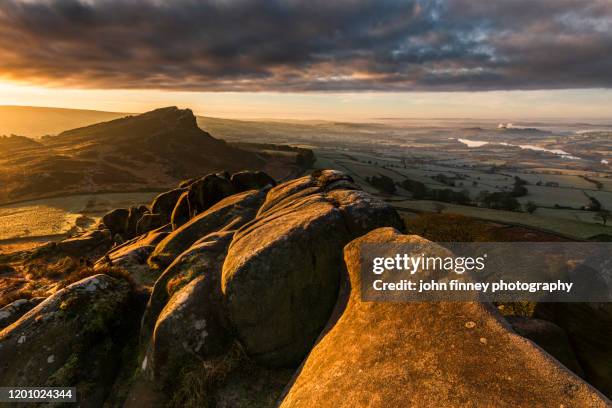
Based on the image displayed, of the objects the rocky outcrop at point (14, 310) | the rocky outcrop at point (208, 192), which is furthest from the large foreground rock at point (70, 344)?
the rocky outcrop at point (208, 192)

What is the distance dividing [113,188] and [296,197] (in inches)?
4231

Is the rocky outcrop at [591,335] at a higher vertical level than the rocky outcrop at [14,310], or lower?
higher

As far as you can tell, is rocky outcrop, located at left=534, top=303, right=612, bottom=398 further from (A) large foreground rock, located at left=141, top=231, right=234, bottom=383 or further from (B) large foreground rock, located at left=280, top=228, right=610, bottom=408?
(A) large foreground rock, located at left=141, top=231, right=234, bottom=383

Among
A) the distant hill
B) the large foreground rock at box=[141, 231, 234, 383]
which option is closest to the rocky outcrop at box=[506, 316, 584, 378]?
the large foreground rock at box=[141, 231, 234, 383]

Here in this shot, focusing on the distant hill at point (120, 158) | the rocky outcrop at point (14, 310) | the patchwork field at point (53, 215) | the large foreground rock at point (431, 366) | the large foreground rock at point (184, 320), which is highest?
the large foreground rock at point (431, 366)

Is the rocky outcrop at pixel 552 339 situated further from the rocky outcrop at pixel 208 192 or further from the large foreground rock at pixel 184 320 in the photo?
the rocky outcrop at pixel 208 192

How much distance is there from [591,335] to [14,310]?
23.9 m

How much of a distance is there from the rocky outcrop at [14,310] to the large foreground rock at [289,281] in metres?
9.75

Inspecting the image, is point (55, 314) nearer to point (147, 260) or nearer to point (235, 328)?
point (235, 328)

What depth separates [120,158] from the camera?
136625 mm

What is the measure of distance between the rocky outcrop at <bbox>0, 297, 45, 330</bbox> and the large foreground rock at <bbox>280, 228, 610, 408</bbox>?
1298cm

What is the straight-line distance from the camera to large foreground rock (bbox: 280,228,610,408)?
7016 millimetres

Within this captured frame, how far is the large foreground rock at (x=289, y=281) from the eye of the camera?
12.6 meters


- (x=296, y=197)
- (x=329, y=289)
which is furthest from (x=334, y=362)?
(x=296, y=197)
